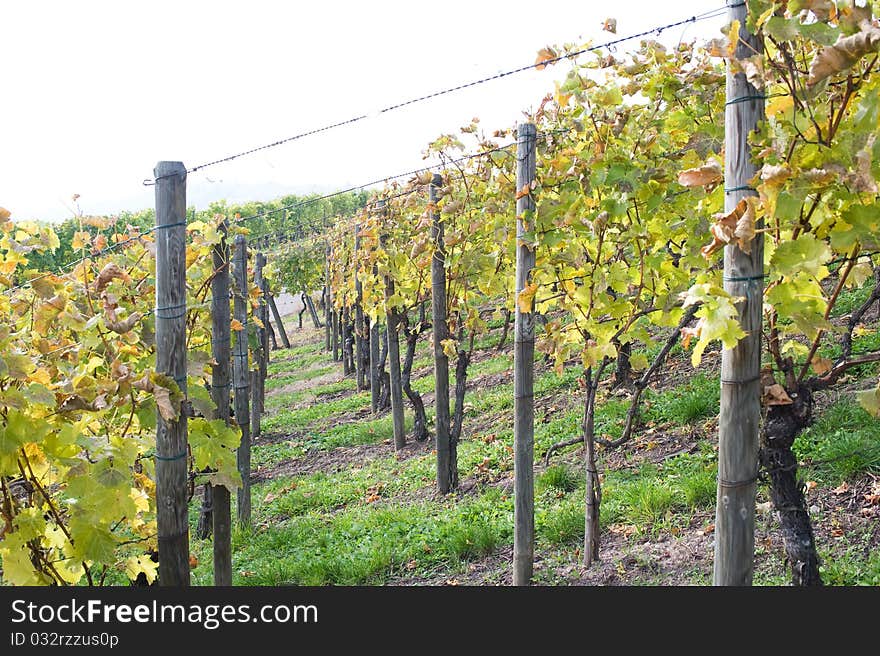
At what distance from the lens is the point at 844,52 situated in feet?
6.40

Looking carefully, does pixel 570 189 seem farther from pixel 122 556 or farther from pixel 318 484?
pixel 318 484

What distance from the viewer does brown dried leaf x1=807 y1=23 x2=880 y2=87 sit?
189 cm

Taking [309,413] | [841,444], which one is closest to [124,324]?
[841,444]

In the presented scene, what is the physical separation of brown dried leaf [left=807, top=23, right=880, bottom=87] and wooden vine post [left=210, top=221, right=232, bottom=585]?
3.42 meters

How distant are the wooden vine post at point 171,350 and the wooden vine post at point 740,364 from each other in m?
2.09

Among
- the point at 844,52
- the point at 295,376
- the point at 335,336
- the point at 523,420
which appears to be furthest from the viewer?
the point at 335,336

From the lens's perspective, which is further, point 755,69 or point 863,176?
point 755,69

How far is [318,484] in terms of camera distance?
7.88m

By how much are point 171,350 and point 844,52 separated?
101 inches

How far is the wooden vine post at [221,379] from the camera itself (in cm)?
446

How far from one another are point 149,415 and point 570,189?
Result: 2.56m

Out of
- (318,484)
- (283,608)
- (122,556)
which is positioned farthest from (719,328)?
(318,484)

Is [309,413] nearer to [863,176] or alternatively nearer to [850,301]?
[850,301]

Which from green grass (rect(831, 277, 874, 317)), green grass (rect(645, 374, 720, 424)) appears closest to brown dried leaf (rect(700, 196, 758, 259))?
green grass (rect(645, 374, 720, 424))
